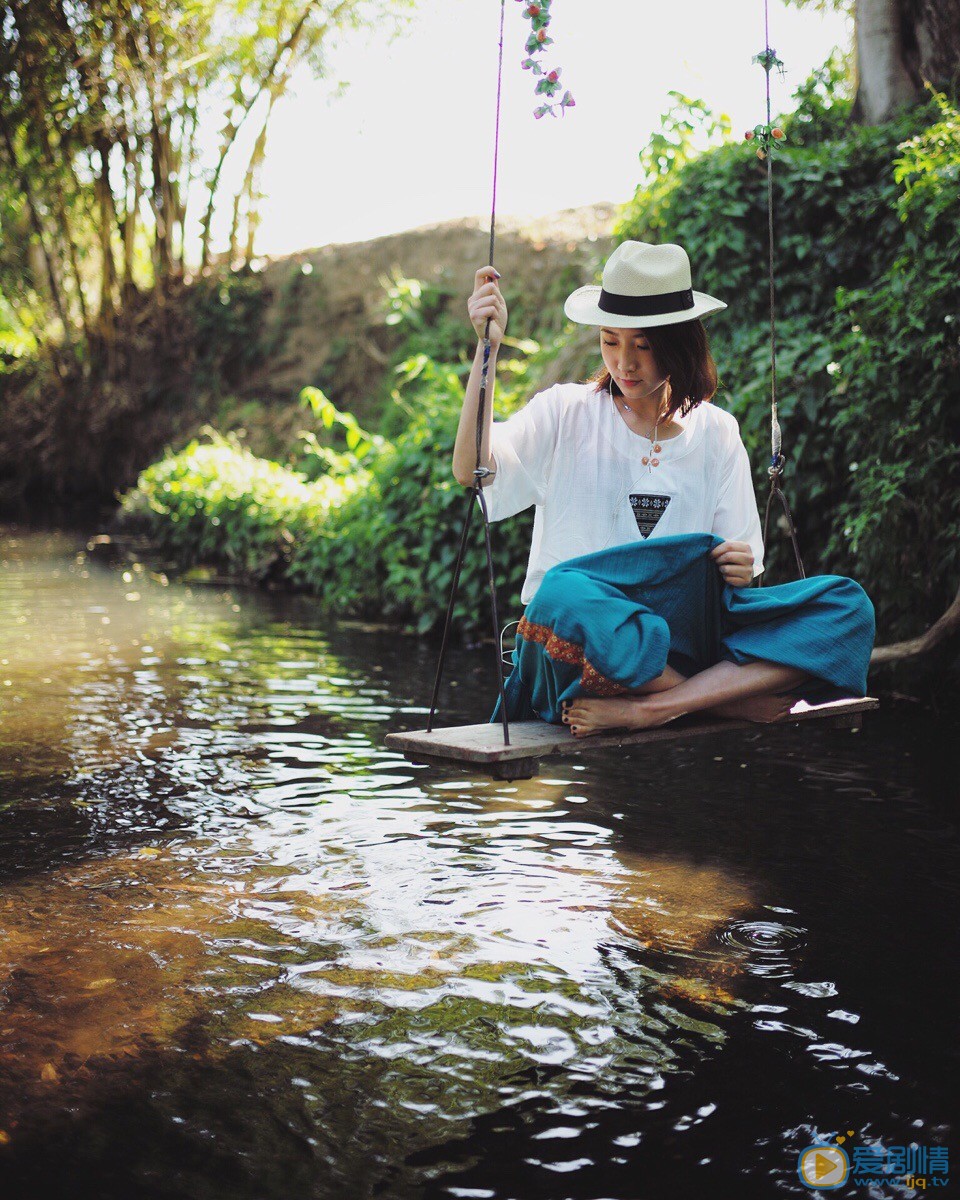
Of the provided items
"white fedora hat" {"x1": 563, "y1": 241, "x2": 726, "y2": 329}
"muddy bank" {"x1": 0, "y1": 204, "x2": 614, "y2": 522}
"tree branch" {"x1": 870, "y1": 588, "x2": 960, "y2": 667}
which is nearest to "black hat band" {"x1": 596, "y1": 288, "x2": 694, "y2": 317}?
"white fedora hat" {"x1": 563, "y1": 241, "x2": 726, "y2": 329}

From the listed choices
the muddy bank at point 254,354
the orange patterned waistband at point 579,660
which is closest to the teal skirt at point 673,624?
the orange patterned waistband at point 579,660

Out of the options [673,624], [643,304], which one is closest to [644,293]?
[643,304]

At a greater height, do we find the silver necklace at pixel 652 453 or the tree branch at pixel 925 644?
the silver necklace at pixel 652 453

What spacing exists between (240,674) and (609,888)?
13.5 ft

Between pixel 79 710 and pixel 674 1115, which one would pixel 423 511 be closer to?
pixel 79 710

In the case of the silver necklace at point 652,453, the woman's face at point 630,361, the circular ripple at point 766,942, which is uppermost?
the woman's face at point 630,361

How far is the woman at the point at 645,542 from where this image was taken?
3.42m

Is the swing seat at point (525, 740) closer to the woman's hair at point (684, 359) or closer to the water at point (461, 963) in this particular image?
the water at point (461, 963)

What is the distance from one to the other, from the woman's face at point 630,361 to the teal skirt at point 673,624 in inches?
19.9

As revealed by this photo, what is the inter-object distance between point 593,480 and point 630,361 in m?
0.35

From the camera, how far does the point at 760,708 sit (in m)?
3.61

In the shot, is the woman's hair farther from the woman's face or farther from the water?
the water

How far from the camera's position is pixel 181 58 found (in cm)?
1666

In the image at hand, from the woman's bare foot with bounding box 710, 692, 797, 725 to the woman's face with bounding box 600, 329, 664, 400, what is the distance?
913mm
